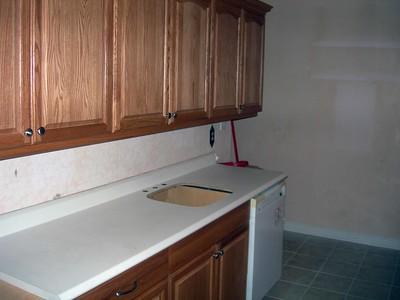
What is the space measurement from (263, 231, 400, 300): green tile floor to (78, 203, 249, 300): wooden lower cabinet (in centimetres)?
79

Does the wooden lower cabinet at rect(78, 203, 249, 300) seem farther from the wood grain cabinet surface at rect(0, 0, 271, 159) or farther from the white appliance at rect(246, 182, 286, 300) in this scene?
the wood grain cabinet surface at rect(0, 0, 271, 159)

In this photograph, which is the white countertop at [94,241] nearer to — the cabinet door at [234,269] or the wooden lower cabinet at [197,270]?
the wooden lower cabinet at [197,270]

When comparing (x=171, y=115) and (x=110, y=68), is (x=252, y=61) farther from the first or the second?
(x=110, y=68)

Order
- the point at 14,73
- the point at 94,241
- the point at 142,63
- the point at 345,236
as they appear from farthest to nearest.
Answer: the point at 345,236 → the point at 142,63 → the point at 94,241 → the point at 14,73

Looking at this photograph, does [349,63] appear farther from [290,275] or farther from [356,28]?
[290,275]

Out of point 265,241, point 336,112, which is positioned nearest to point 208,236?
point 265,241

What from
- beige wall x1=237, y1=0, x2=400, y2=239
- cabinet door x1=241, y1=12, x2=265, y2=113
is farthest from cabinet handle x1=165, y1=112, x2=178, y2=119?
beige wall x1=237, y1=0, x2=400, y2=239

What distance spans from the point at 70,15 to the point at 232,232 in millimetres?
1475

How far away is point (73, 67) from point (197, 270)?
1137 mm

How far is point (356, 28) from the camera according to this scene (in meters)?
4.30

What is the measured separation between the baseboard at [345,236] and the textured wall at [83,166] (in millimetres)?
1751

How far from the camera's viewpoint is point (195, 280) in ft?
7.61

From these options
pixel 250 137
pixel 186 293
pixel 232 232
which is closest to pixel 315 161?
pixel 250 137

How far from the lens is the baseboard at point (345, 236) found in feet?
14.4
